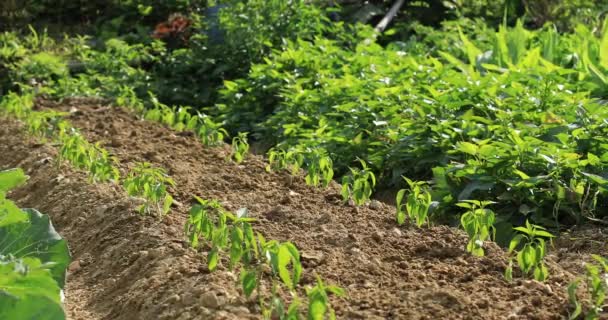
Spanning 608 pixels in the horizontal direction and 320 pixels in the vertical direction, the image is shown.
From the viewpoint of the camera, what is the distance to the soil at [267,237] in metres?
3.24

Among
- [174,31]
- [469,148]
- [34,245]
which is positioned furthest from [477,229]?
[174,31]

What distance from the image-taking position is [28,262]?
9.75 feet

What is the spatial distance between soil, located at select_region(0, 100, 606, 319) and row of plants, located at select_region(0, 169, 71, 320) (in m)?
0.33

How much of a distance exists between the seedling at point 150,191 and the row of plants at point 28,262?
2.03 feet

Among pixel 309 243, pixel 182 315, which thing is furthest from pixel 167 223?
pixel 182 315

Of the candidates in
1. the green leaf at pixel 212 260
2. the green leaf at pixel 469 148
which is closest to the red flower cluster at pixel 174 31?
the green leaf at pixel 469 148

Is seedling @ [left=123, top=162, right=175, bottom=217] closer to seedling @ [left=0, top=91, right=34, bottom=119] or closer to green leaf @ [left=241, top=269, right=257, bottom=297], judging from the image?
green leaf @ [left=241, top=269, right=257, bottom=297]

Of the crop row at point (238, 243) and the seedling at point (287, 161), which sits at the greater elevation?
the crop row at point (238, 243)

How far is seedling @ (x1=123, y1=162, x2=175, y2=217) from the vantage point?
14.2ft

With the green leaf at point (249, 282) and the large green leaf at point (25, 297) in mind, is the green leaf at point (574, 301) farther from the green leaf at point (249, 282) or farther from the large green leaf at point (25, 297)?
the large green leaf at point (25, 297)

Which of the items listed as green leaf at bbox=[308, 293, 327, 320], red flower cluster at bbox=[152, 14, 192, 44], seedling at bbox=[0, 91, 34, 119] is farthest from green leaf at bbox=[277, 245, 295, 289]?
red flower cluster at bbox=[152, 14, 192, 44]

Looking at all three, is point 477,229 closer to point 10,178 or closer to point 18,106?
point 10,178

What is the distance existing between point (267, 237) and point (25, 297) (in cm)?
133

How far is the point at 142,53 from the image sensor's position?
32.8 ft
